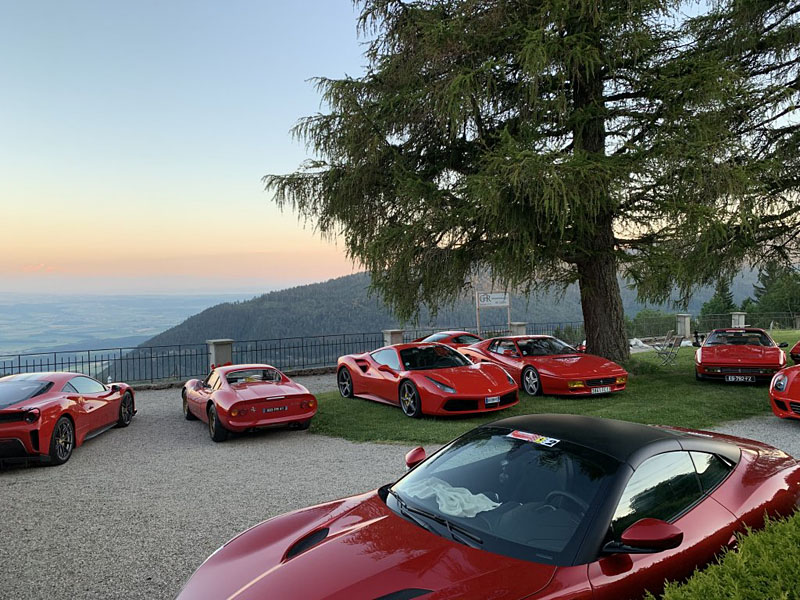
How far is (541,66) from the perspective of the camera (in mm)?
12516

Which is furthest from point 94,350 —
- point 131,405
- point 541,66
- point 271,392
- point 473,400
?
point 541,66

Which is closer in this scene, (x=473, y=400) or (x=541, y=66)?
(x=473, y=400)

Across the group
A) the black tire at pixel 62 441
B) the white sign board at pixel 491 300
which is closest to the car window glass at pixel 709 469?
the black tire at pixel 62 441

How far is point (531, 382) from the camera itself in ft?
42.1

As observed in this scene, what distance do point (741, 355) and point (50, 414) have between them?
14.1m

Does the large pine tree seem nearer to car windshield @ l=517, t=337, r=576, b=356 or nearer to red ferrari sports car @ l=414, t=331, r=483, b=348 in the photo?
car windshield @ l=517, t=337, r=576, b=356

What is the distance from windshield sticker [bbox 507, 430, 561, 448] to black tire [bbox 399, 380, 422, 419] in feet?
23.7

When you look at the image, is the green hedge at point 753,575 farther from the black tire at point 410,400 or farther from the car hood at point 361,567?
the black tire at point 410,400

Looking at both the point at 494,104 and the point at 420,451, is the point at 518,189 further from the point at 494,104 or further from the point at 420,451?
the point at 420,451

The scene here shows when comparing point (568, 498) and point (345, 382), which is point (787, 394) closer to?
point (568, 498)

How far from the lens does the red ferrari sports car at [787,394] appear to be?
365 inches

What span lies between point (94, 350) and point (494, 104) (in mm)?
13786

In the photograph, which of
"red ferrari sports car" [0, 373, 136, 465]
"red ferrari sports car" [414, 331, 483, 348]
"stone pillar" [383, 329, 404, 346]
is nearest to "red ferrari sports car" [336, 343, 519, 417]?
"red ferrari sports car" [414, 331, 483, 348]

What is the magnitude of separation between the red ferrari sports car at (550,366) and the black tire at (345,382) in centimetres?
315
